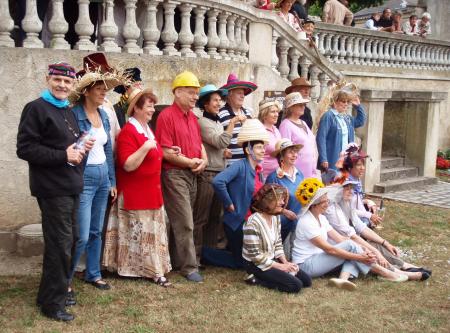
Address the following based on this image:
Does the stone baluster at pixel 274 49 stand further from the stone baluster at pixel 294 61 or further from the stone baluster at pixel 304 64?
the stone baluster at pixel 304 64

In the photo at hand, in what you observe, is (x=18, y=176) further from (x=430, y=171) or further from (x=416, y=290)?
(x=430, y=171)

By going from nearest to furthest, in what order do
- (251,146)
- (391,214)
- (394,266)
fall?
(251,146) < (394,266) < (391,214)

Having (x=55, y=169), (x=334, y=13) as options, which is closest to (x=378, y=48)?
(x=334, y=13)

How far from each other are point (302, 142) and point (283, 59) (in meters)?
2.94

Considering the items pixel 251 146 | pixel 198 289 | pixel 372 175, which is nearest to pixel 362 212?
pixel 251 146

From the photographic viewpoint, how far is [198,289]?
5125mm

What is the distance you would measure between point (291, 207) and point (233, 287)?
1072mm

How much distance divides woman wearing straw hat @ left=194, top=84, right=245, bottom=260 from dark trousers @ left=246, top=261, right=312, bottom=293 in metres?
0.79

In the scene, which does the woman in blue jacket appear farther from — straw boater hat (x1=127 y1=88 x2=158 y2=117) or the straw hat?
the straw hat

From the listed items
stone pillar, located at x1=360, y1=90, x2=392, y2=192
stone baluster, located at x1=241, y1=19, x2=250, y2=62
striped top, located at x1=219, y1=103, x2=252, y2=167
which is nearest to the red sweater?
striped top, located at x1=219, y1=103, x2=252, y2=167

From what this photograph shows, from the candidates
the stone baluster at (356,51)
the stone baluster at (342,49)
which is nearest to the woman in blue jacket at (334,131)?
the stone baluster at (342,49)

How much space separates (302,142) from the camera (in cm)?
637

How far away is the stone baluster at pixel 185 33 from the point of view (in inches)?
264

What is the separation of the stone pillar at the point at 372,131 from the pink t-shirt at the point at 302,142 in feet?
13.9
